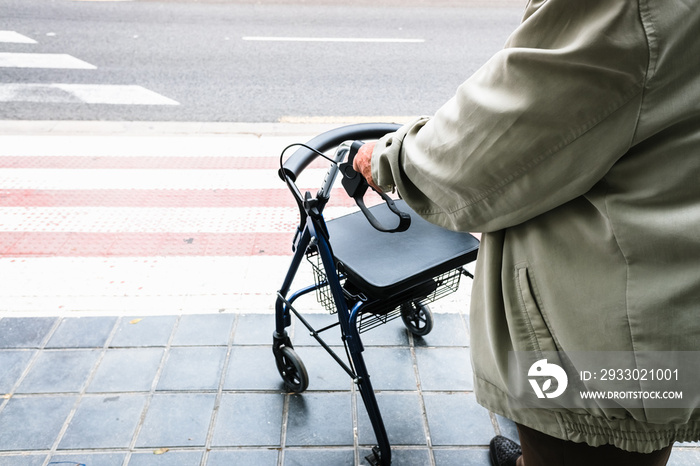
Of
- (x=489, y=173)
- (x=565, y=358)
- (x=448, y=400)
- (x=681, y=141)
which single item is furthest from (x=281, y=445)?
(x=681, y=141)

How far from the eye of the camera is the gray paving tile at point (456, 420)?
8.29 feet

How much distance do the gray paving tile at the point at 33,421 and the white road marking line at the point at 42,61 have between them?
571cm

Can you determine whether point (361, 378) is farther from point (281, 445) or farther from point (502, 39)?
point (502, 39)

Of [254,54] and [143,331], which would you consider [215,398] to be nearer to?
[143,331]

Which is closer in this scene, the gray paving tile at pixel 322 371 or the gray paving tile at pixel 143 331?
the gray paving tile at pixel 322 371

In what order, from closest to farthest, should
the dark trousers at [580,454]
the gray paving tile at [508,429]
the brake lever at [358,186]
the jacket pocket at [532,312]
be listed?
the jacket pocket at [532,312] → the dark trousers at [580,454] → the brake lever at [358,186] → the gray paving tile at [508,429]

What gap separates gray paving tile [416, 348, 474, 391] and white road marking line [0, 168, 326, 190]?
7.35 feet

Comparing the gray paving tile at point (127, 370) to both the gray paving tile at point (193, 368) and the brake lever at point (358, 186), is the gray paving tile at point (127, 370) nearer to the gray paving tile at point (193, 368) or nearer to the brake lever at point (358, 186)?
the gray paving tile at point (193, 368)

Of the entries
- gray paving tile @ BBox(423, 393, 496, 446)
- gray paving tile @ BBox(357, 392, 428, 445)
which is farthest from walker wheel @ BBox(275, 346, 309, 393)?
gray paving tile @ BBox(423, 393, 496, 446)

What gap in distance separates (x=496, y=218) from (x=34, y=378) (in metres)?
2.37

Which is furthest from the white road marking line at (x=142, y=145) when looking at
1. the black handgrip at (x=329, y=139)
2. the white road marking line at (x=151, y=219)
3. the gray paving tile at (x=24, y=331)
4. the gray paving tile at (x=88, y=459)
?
Answer: the gray paving tile at (x=88, y=459)

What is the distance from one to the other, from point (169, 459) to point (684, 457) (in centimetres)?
207

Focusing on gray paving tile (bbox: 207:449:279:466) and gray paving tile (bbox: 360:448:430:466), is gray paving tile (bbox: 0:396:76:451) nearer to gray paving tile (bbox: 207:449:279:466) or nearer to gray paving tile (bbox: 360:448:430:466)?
gray paving tile (bbox: 207:449:279:466)

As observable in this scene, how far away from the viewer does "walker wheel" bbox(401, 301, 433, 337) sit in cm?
297
